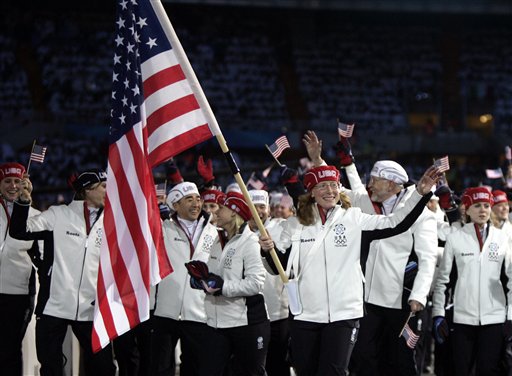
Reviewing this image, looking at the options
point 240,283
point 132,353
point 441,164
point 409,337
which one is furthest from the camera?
point 132,353

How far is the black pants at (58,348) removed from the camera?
31.3ft

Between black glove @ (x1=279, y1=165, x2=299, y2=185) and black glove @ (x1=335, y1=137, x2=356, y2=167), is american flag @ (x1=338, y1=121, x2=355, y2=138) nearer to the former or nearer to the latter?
black glove @ (x1=335, y1=137, x2=356, y2=167)

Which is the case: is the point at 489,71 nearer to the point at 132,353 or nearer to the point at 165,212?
the point at 165,212

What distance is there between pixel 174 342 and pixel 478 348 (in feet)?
8.62

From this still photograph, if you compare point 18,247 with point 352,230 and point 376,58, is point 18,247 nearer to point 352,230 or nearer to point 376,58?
point 352,230

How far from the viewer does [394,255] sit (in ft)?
33.1

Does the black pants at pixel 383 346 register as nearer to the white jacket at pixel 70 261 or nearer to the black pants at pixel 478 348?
the black pants at pixel 478 348

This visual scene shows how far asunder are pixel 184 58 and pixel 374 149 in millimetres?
20194

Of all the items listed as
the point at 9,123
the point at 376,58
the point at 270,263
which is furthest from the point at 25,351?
the point at 376,58

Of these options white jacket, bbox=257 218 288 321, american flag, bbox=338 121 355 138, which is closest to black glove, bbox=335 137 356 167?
american flag, bbox=338 121 355 138

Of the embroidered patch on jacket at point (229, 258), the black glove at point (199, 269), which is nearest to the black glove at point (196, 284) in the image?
the black glove at point (199, 269)

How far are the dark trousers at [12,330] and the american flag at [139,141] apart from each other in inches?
94.7

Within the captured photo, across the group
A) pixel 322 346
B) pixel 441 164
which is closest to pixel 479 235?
pixel 441 164

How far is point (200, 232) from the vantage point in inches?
402
